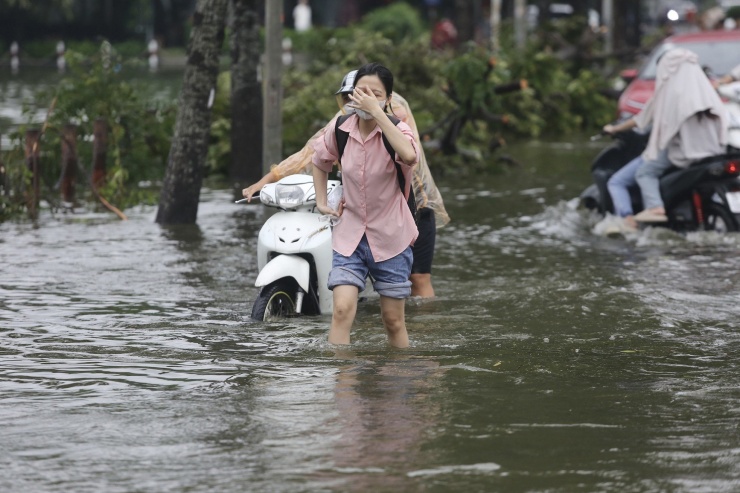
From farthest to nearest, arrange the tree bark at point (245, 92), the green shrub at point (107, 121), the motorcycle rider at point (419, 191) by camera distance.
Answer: the tree bark at point (245, 92), the green shrub at point (107, 121), the motorcycle rider at point (419, 191)

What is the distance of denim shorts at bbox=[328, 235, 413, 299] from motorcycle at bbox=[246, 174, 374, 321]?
134 centimetres

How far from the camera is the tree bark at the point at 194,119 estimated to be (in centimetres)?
1323

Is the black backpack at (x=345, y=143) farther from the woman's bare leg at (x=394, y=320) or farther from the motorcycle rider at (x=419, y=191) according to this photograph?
the woman's bare leg at (x=394, y=320)

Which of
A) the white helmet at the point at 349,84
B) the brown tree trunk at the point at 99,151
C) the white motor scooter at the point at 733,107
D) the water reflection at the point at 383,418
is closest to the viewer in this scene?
the water reflection at the point at 383,418

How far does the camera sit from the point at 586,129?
Answer: 24828 mm

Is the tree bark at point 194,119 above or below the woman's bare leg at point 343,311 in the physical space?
above

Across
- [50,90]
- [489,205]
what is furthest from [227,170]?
[489,205]

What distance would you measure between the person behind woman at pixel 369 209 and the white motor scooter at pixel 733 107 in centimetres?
590

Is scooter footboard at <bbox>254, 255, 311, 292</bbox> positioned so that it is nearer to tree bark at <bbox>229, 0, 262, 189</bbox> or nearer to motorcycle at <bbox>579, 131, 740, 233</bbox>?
motorcycle at <bbox>579, 131, 740, 233</bbox>

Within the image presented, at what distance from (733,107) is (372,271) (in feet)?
24.0

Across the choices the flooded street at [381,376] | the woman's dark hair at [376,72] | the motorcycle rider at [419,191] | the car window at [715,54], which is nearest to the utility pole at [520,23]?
the car window at [715,54]

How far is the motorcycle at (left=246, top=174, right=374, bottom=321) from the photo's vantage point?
28.9ft

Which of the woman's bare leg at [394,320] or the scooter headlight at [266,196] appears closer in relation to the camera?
the woman's bare leg at [394,320]

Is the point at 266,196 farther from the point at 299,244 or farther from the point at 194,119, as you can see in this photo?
the point at 194,119
